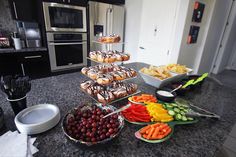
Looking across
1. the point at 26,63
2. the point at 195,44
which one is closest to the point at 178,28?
the point at 195,44

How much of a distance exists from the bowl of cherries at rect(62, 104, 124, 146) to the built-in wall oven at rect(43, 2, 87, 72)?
2009 mm

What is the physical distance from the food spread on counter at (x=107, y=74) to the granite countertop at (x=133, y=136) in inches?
7.0

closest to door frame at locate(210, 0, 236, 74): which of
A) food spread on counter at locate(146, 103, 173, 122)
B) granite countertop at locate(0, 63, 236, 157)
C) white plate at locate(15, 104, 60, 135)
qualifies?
granite countertop at locate(0, 63, 236, 157)

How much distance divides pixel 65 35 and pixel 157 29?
168 cm

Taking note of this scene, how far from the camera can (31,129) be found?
610 millimetres

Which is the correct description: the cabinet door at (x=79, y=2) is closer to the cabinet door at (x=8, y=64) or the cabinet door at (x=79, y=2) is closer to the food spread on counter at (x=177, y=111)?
the cabinet door at (x=8, y=64)

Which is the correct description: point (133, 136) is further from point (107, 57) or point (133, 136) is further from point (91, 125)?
point (107, 57)

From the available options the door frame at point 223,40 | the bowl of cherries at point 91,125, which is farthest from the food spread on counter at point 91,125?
the door frame at point 223,40

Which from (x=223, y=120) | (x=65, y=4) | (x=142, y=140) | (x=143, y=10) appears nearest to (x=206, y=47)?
(x=143, y=10)

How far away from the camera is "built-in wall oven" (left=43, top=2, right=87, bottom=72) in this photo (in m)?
2.26

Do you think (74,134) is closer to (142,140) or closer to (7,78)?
(142,140)

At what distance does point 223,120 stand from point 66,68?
244 centimetres

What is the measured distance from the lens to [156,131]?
638 mm

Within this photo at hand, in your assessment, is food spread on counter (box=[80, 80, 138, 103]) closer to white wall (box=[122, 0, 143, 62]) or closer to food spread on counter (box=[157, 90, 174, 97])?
food spread on counter (box=[157, 90, 174, 97])
